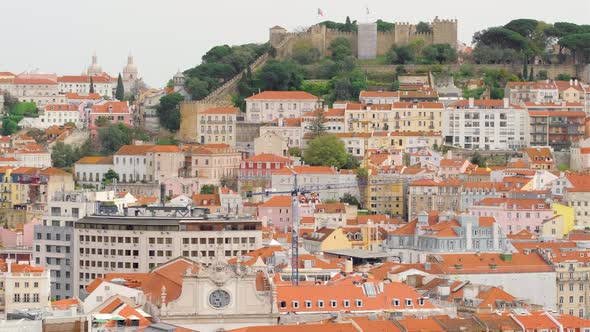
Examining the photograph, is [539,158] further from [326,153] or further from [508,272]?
[508,272]

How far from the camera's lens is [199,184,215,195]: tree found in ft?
311

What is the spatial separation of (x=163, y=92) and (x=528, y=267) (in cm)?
5446

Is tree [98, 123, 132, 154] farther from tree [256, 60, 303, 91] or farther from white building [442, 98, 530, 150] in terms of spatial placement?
white building [442, 98, 530, 150]

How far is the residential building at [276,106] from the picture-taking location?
10662cm

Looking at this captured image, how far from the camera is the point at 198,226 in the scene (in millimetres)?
68812

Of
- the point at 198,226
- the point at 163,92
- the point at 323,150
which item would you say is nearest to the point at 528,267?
the point at 198,226

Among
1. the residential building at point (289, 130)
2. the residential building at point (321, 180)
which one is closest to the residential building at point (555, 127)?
the residential building at point (289, 130)

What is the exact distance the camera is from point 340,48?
114 m

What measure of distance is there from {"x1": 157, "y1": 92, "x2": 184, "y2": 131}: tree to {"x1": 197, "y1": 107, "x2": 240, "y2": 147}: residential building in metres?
3.52

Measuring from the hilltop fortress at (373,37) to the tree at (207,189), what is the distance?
2034 centimetres

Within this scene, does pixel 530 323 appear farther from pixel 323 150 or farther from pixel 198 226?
pixel 323 150

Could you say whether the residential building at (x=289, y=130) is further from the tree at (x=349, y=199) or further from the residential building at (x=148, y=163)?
the tree at (x=349, y=199)

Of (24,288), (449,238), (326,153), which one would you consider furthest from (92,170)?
(24,288)

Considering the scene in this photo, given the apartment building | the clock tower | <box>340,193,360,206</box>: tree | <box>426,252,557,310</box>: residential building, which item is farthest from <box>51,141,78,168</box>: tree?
the clock tower
